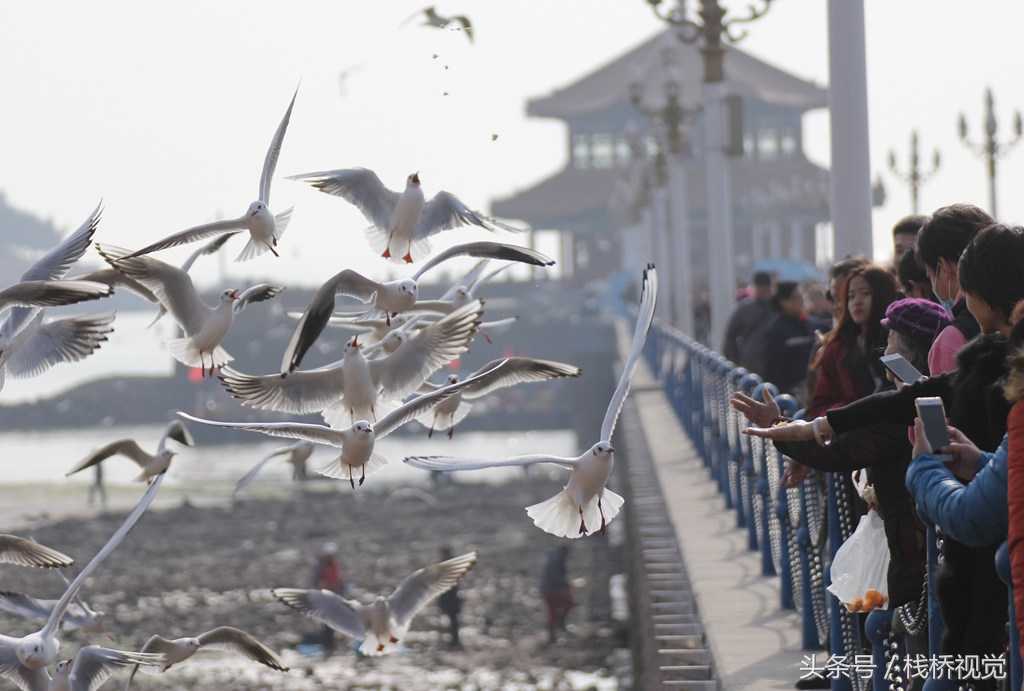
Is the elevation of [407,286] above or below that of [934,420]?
above

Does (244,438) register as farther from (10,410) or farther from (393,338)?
(393,338)

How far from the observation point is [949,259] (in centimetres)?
399

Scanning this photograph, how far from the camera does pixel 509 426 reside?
2510 inches

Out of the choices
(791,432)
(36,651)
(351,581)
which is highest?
(791,432)

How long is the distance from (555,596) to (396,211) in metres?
16.6

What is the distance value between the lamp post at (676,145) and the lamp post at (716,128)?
2.23m

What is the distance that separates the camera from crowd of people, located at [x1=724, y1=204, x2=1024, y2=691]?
9.60 feet

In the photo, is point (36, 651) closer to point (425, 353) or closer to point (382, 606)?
point (425, 353)

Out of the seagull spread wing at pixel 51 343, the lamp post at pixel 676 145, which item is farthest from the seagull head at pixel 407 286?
the lamp post at pixel 676 145

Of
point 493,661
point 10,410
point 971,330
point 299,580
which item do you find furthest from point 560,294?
point 971,330

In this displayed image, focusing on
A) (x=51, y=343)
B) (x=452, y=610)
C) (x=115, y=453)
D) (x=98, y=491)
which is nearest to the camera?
(x=51, y=343)

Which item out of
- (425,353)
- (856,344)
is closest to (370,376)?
(425,353)

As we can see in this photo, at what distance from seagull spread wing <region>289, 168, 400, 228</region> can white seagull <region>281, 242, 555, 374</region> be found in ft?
1.13

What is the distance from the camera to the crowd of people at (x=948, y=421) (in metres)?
2.93
